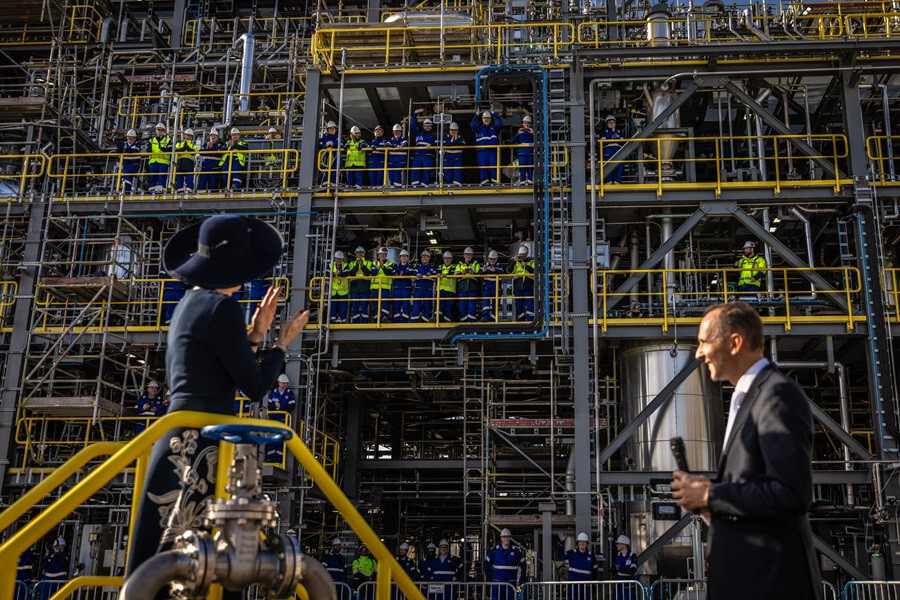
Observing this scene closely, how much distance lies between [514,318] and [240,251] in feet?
56.1

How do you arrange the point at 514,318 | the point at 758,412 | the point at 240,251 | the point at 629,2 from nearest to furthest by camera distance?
1. the point at 758,412
2. the point at 240,251
3. the point at 514,318
4. the point at 629,2

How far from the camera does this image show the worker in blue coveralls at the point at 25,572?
60.0 ft

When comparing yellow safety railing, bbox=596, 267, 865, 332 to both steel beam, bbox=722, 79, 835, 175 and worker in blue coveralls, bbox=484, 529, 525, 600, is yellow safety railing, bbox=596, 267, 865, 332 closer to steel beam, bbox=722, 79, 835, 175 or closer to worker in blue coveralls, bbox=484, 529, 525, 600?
steel beam, bbox=722, 79, 835, 175

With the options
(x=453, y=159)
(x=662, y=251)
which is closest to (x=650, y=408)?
(x=662, y=251)

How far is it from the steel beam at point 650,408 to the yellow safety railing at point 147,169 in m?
9.87

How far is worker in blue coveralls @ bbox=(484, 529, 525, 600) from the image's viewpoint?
19.1 meters

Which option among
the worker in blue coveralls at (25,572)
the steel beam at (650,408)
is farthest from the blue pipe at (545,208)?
the worker in blue coveralls at (25,572)

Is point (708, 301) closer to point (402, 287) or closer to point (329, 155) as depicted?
point (402, 287)

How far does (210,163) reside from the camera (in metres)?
24.2

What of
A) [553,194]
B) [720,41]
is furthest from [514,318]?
[720,41]

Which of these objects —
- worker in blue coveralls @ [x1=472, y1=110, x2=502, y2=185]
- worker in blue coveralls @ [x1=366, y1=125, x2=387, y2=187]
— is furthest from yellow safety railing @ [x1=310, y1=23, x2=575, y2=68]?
worker in blue coveralls @ [x1=366, y1=125, x2=387, y2=187]

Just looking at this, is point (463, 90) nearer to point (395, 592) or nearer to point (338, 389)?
point (338, 389)

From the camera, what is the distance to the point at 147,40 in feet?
101

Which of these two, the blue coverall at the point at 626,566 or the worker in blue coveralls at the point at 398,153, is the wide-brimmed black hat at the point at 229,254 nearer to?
the blue coverall at the point at 626,566
